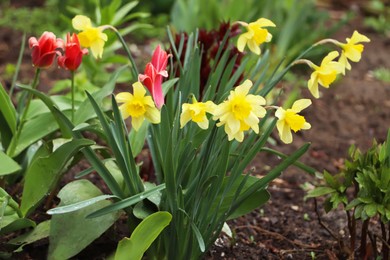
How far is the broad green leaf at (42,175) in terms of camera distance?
82.8 inches

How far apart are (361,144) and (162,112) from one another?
72.1 inches

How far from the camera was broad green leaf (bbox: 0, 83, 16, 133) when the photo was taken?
233 cm

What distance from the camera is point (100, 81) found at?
337 centimetres

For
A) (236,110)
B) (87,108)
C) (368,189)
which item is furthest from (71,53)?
(368,189)

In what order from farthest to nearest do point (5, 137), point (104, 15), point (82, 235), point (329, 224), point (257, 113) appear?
point (104, 15) < point (329, 224) < point (5, 137) < point (82, 235) < point (257, 113)

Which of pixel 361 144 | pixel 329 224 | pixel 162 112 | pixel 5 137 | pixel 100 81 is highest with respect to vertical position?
pixel 162 112

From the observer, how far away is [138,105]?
1.85m

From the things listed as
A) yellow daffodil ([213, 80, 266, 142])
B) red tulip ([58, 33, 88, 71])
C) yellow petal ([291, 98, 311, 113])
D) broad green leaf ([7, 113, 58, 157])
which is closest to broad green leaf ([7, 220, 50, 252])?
broad green leaf ([7, 113, 58, 157])

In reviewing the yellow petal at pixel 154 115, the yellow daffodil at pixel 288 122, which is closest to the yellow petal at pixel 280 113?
the yellow daffodil at pixel 288 122

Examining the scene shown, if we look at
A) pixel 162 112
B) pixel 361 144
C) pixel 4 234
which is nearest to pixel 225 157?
pixel 162 112

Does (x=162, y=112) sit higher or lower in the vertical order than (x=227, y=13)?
higher

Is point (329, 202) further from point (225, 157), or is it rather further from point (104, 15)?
point (104, 15)

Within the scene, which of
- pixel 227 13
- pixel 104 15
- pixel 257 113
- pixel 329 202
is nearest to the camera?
pixel 257 113

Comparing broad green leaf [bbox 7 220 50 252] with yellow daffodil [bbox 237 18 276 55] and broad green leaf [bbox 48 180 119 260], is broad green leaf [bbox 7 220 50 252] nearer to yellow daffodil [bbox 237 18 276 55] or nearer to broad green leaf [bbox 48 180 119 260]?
broad green leaf [bbox 48 180 119 260]
